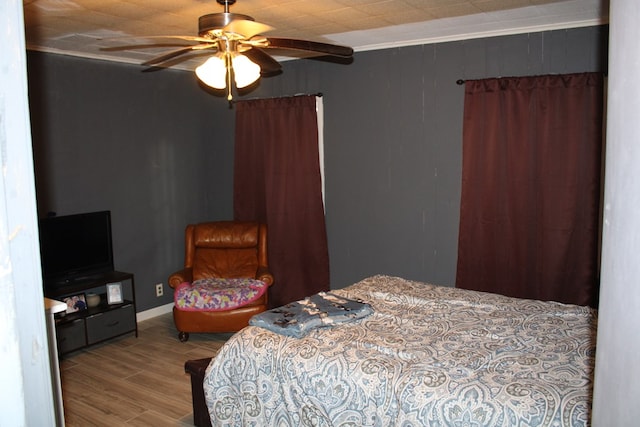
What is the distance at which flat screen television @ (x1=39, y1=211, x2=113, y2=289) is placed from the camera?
4.33 meters

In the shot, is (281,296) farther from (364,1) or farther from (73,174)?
(364,1)

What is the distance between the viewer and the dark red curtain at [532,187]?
394 centimetres

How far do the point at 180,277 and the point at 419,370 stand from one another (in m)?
2.91

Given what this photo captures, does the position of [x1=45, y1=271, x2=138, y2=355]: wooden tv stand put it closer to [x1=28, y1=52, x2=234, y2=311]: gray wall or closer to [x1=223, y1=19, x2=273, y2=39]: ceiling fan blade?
[x1=28, y1=52, x2=234, y2=311]: gray wall

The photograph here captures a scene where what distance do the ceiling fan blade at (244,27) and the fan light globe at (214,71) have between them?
26 centimetres

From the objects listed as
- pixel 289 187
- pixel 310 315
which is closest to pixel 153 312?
pixel 289 187

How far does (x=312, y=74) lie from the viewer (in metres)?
5.20

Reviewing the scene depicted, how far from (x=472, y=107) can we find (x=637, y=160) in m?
3.94

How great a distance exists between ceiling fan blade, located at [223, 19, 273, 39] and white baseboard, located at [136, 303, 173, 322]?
3.60m

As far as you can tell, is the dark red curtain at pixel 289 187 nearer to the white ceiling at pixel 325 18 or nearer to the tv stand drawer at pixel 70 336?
the white ceiling at pixel 325 18

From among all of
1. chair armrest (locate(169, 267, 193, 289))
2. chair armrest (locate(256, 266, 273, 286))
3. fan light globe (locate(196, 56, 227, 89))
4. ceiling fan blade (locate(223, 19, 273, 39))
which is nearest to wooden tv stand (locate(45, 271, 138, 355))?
chair armrest (locate(169, 267, 193, 289))

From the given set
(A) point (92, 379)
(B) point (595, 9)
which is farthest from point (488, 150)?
(A) point (92, 379)

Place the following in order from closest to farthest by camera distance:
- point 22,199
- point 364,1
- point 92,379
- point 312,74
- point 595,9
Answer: point 22,199, point 364,1, point 595,9, point 92,379, point 312,74

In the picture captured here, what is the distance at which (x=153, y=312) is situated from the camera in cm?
543
